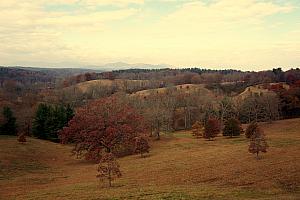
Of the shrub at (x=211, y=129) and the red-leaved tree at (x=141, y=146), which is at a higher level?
the shrub at (x=211, y=129)

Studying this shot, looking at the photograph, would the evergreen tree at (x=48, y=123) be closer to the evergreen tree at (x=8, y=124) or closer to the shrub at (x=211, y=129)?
the evergreen tree at (x=8, y=124)

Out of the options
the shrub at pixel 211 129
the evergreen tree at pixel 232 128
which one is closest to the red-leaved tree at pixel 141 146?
the shrub at pixel 211 129

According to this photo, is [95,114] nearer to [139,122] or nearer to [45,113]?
[139,122]

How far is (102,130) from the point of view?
62.8 m

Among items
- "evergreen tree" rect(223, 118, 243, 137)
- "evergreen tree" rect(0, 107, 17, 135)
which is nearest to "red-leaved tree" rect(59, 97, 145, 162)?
"evergreen tree" rect(223, 118, 243, 137)

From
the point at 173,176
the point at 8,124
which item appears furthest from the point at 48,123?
the point at 173,176

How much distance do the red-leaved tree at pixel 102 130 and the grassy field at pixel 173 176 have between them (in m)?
3.68

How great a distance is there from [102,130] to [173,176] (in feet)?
88.3

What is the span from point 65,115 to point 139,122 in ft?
85.3

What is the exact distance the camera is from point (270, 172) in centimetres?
3478

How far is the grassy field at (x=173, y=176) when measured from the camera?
29609 mm

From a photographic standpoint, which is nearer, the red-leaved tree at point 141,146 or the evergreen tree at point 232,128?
the red-leaved tree at point 141,146

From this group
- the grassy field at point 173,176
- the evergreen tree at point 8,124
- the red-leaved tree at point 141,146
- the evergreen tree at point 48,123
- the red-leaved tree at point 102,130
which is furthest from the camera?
the evergreen tree at point 48,123

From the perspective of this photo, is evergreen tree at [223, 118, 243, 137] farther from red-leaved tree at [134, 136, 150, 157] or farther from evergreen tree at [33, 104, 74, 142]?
evergreen tree at [33, 104, 74, 142]
